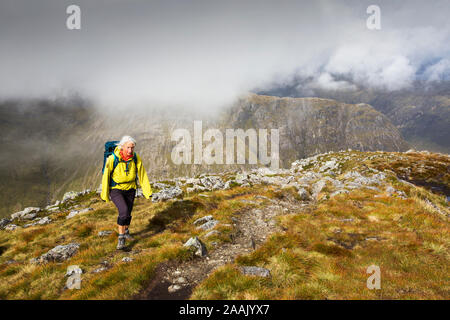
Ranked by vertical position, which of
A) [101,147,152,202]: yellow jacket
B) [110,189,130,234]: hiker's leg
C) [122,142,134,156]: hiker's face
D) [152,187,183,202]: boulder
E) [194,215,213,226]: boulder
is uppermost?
[122,142,134,156]: hiker's face

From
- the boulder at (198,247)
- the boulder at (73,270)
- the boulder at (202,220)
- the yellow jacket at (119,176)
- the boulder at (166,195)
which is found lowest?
the boulder at (166,195)

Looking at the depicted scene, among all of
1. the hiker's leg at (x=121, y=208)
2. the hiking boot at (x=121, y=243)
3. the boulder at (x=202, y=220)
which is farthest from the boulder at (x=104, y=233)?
the boulder at (x=202, y=220)

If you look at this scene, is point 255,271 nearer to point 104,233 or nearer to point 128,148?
point 128,148

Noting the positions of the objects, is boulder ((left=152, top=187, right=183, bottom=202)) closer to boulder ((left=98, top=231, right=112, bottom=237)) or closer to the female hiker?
boulder ((left=98, top=231, right=112, bottom=237))

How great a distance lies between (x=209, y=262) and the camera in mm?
8570

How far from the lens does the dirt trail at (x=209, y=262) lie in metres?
6.67

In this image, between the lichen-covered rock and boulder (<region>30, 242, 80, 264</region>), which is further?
the lichen-covered rock

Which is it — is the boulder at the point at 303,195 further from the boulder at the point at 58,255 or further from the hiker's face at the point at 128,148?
the boulder at the point at 58,255

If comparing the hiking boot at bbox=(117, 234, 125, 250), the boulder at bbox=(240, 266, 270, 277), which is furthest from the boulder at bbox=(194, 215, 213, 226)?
the boulder at bbox=(240, 266, 270, 277)

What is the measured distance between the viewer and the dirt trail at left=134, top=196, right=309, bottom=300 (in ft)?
21.9

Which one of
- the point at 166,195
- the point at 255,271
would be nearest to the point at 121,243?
the point at 255,271

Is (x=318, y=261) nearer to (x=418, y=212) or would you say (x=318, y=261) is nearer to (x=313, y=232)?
(x=313, y=232)

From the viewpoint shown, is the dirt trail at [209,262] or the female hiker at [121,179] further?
the female hiker at [121,179]
